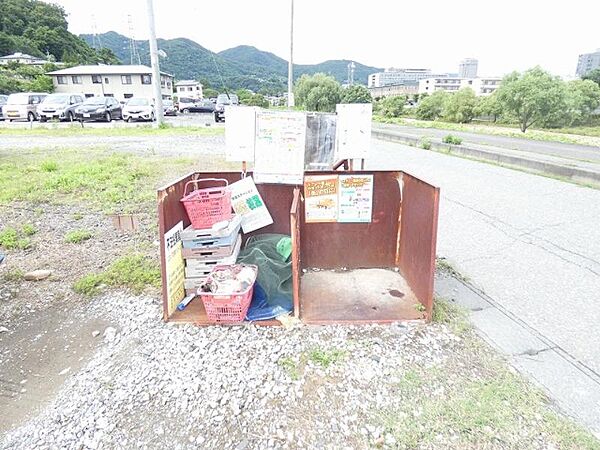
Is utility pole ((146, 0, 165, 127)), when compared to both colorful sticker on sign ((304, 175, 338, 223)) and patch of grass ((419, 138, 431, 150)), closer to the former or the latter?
patch of grass ((419, 138, 431, 150))

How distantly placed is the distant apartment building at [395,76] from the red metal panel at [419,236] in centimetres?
13313

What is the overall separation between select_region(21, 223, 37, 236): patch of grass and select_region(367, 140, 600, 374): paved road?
4.72 m

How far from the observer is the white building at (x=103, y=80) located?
42.8m

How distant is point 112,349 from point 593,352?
313 cm

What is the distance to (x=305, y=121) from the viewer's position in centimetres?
A: 344

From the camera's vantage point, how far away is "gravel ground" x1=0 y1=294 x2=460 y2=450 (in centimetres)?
186

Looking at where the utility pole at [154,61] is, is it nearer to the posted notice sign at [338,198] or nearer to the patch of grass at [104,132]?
the patch of grass at [104,132]

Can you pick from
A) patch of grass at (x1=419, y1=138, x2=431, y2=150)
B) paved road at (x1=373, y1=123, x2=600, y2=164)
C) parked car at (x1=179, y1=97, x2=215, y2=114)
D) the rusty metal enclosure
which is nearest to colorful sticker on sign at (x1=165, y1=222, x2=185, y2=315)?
the rusty metal enclosure

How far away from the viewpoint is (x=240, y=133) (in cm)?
342

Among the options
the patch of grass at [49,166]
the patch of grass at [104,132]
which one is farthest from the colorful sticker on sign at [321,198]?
the patch of grass at [104,132]

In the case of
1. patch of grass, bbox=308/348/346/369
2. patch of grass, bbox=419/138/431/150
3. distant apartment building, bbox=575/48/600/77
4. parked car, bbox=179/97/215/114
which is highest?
distant apartment building, bbox=575/48/600/77

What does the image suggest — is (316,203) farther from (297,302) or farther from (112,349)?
(112,349)

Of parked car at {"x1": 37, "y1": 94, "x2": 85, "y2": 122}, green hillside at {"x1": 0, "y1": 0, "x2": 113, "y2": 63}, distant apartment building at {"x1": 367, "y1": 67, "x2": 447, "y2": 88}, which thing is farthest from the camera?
distant apartment building at {"x1": 367, "y1": 67, "x2": 447, "y2": 88}

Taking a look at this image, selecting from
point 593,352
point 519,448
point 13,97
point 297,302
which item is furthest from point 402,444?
point 13,97
